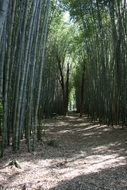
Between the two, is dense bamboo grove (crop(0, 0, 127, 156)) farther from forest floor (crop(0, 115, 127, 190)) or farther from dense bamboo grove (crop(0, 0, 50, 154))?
forest floor (crop(0, 115, 127, 190))

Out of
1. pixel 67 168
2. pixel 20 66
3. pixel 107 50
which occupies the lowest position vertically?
pixel 67 168

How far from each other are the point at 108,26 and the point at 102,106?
2.37 metres

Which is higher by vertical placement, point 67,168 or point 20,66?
point 20,66

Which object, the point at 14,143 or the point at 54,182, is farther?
the point at 14,143

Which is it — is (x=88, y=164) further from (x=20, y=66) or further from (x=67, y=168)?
(x=20, y=66)

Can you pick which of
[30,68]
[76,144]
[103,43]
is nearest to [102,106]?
[103,43]

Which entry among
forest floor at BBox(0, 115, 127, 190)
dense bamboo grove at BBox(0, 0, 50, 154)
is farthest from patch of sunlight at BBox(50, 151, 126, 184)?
dense bamboo grove at BBox(0, 0, 50, 154)

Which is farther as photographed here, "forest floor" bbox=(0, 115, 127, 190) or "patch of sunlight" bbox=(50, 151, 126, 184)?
"patch of sunlight" bbox=(50, 151, 126, 184)

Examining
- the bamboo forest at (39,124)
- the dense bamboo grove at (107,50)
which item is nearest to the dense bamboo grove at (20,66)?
the bamboo forest at (39,124)

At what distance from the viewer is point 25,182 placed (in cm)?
384

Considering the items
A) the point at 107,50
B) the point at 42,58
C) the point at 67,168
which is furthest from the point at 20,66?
the point at 107,50

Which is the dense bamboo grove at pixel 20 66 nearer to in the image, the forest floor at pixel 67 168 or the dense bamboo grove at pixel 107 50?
the forest floor at pixel 67 168

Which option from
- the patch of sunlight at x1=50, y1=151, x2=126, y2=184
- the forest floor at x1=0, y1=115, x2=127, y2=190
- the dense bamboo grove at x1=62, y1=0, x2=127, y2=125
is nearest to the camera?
the forest floor at x1=0, y1=115, x2=127, y2=190

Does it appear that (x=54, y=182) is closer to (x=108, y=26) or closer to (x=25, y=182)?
(x=25, y=182)
